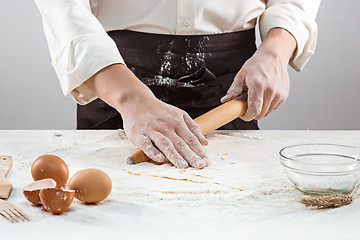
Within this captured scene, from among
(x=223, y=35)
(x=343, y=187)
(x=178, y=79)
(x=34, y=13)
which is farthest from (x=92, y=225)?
(x=34, y=13)

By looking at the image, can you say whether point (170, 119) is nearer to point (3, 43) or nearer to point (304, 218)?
point (304, 218)

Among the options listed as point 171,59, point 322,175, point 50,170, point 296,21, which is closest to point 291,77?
point 296,21

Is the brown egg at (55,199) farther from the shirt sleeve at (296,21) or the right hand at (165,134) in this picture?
the shirt sleeve at (296,21)

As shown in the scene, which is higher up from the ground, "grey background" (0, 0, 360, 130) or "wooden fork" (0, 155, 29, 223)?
"wooden fork" (0, 155, 29, 223)

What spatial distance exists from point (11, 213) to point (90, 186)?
14 cm

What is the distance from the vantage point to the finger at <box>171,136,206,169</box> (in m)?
1.12

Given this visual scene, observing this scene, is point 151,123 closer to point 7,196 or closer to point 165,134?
point 165,134

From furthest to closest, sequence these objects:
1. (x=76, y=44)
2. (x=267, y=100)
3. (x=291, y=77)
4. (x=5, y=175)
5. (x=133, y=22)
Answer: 1. (x=291, y=77)
2. (x=133, y=22)
3. (x=267, y=100)
4. (x=76, y=44)
5. (x=5, y=175)

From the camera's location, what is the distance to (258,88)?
4.38 ft

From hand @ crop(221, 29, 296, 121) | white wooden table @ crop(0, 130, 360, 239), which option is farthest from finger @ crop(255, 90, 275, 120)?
white wooden table @ crop(0, 130, 360, 239)

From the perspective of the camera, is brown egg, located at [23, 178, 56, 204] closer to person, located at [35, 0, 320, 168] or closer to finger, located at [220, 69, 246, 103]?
person, located at [35, 0, 320, 168]

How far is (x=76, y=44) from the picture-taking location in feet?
4.17

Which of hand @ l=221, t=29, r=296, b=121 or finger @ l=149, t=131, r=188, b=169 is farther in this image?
hand @ l=221, t=29, r=296, b=121

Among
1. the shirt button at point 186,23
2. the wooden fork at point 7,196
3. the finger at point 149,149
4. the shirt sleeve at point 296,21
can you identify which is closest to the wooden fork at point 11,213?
the wooden fork at point 7,196
